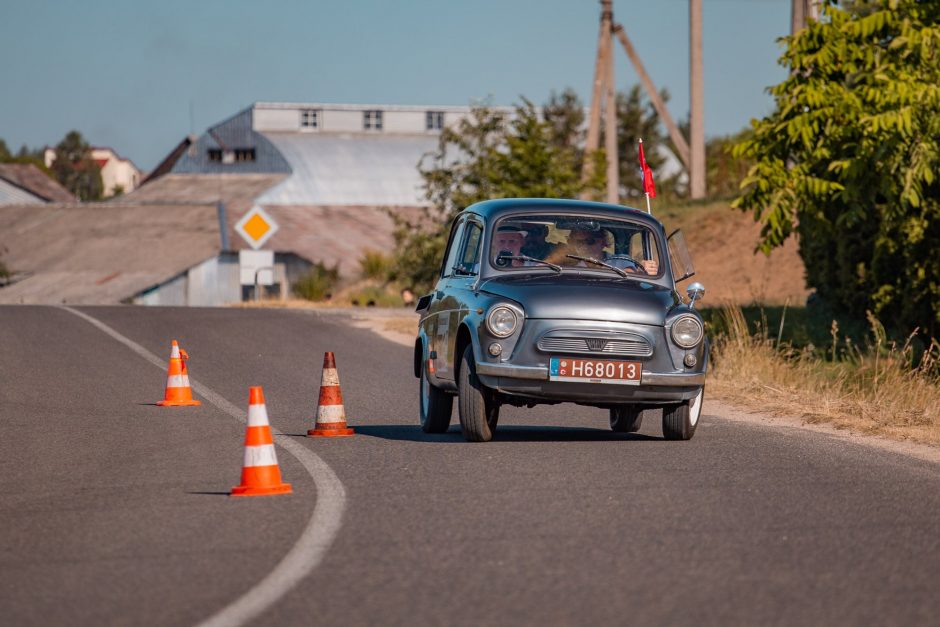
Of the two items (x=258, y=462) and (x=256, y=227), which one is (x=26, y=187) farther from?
(x=258, y=462)

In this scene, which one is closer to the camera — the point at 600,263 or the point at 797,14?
the point at 600,263

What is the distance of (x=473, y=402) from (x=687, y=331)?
1.65 m

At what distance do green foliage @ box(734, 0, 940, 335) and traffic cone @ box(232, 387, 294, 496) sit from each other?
10.1 metres

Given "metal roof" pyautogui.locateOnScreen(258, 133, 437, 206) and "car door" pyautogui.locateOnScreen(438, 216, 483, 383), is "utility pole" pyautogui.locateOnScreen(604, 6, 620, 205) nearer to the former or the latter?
"metal roof" pyautogui.locateOnScreen(258, 133, 437, 206)

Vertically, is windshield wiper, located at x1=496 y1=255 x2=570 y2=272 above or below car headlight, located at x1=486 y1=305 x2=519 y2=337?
above

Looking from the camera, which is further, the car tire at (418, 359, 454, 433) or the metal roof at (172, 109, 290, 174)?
the metal roof at (172, 109, 290, 174)

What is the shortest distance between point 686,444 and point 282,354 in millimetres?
10839

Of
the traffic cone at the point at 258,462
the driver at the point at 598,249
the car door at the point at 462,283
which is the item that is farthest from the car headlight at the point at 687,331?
the traffic cone at the point at 258,462

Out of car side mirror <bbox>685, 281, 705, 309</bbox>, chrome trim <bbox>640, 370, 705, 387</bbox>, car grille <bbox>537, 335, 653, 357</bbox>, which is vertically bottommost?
chrome trim <bbox>640, 370, 705, 387</bbox>

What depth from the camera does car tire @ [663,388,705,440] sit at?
1186 centimetres

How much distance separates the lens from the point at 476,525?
783cm

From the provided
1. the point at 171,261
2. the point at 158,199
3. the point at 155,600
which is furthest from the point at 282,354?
the point at 158,199

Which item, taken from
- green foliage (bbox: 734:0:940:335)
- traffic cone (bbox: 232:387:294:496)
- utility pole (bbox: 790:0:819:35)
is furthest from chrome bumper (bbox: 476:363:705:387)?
utility pole (bbox: 790:0:819:35)

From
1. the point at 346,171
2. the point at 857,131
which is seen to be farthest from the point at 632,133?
the point at 857,131
